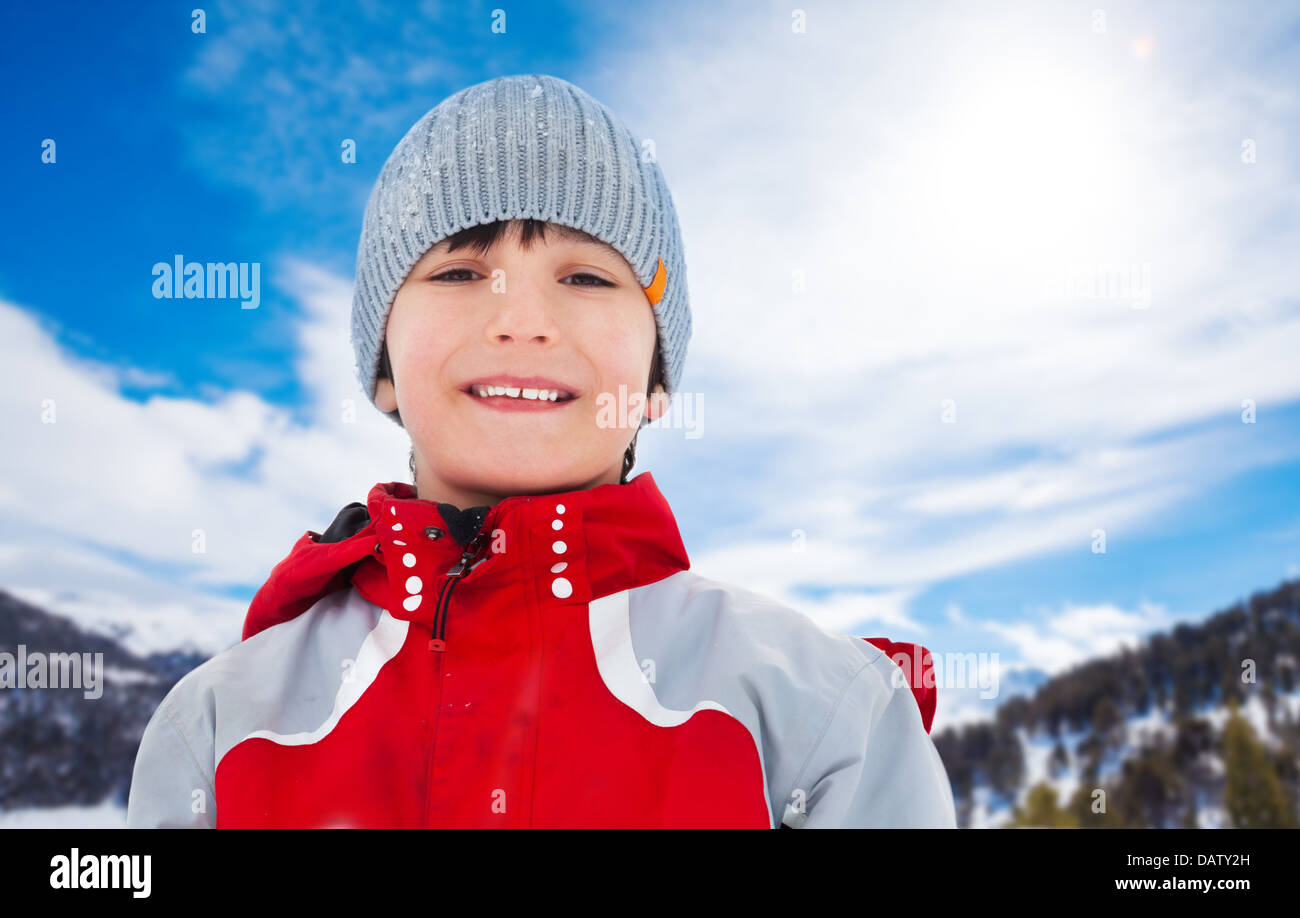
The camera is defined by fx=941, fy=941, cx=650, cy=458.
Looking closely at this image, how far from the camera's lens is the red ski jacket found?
1885 mm

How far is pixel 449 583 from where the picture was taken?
2.08 metres

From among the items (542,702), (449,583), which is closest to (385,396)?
(449,583)

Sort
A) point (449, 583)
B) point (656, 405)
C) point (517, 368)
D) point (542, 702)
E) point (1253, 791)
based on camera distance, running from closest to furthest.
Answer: point (542, 702) < point (449, 583) < point (517, 368) < point (656, 405) < point (1253, 791)

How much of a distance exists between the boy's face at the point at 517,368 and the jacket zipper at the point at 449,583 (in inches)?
10.0

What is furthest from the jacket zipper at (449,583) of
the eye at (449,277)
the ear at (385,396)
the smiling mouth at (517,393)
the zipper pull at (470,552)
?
the ear at (385,396)

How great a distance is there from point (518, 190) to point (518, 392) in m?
0.59

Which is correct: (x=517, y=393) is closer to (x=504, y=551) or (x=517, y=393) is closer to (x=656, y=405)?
(x=504, y=551)

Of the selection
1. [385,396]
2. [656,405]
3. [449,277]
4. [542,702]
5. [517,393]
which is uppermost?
[449,277]

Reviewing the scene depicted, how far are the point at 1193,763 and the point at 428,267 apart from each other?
10122 centimetres

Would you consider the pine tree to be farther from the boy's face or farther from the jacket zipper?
the jacket zipper
